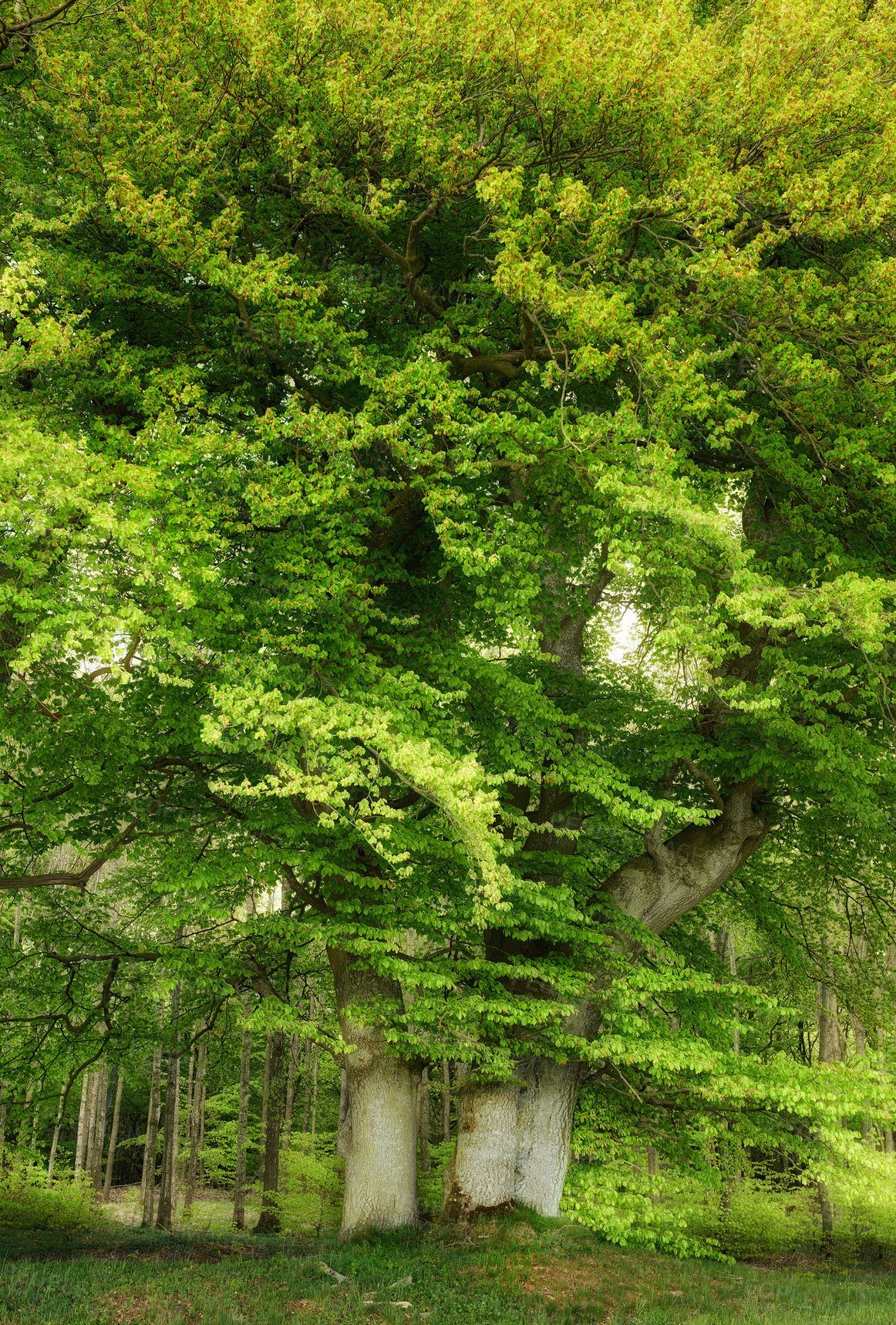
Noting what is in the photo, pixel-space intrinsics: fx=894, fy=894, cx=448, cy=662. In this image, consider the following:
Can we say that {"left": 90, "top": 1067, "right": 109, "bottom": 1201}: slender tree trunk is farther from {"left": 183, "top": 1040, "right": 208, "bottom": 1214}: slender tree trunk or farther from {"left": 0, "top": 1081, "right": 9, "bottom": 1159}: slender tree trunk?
{"left": 0, "top": 1081, "right": 9, "bottom": 1159}: slender tree trunk

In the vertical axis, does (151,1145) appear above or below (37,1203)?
above

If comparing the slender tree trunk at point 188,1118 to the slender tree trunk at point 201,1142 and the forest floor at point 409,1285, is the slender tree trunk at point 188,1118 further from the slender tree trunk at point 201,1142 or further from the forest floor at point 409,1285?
the forest floor at point 409,1285

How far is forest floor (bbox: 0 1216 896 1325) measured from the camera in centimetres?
759

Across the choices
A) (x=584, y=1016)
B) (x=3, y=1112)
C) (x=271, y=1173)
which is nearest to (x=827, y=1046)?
(x=584, y=1016)

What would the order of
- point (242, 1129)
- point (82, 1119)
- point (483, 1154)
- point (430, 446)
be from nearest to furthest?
point (430, 446) < point (483, 1154) < point (242, 1129) < point (82, 1119)

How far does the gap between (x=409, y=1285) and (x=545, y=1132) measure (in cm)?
320

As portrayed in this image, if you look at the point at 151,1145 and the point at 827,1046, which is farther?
the point at 827,1046

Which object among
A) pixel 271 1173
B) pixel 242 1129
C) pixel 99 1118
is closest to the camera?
pixel 271 1173

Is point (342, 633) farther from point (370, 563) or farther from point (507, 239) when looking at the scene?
point (507, 239)

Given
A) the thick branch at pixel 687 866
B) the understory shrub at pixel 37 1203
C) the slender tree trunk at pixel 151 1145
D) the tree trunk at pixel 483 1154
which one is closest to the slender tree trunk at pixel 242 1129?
the slender tree trunk at pixel 151 1145

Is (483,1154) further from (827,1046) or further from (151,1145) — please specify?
(827,1046)

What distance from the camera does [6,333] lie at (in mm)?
10297

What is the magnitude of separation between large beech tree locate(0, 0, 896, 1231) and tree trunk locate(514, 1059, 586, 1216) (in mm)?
61

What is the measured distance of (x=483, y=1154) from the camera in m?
10.7
